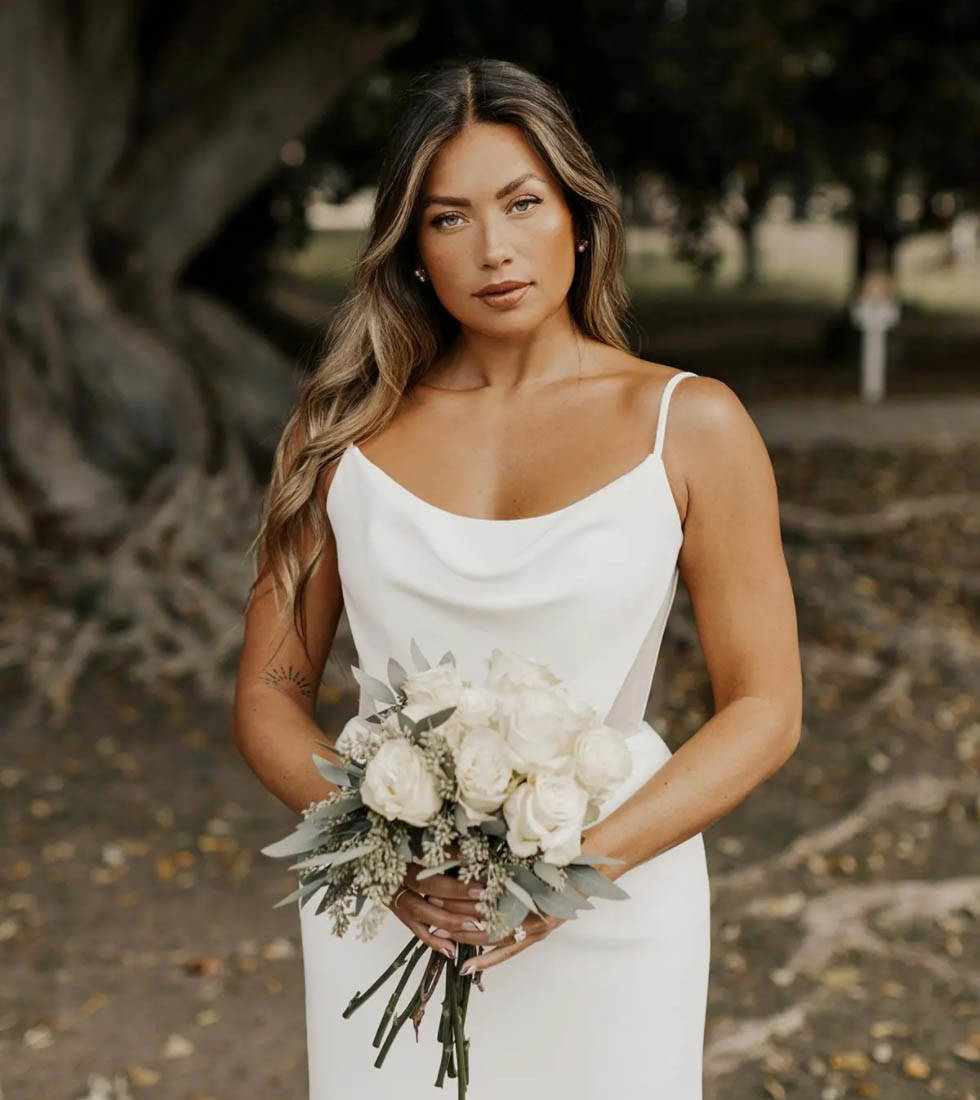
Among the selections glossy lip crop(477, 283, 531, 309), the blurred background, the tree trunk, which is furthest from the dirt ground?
glossy lip crop(477, 283, 531, 309)

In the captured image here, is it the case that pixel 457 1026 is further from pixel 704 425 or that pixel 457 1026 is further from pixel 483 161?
pixel 483 161

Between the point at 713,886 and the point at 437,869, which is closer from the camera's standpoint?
the point at 437,869

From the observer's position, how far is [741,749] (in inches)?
90.2

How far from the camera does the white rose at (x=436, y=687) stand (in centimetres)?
203

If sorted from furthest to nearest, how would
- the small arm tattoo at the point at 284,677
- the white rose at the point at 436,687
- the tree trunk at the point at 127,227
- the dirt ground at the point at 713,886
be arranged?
the tree trunk at the point at 127,227, the dirt ground at the point at 713,886, the small arm tattoo at the point at 284,677, the white rose at the point at 436,687

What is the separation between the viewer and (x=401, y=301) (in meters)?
2.59

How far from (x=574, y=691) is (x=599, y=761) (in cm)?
40

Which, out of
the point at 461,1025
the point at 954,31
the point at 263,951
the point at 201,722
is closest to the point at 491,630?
the point at 461,1025

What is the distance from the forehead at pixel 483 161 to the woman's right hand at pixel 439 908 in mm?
1019

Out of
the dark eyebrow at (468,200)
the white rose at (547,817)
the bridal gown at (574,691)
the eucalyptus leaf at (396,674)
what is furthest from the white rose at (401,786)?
the dark eyebrow at (468,200)

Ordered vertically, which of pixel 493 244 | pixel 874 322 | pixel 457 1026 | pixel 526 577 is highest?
pixel 493 244

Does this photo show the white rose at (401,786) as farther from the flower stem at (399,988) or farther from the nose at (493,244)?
the nose at (493,244)

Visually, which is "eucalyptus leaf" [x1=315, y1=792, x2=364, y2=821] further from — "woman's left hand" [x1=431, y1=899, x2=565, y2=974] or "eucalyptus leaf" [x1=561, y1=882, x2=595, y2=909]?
"eucalyptus leaf" [x1=561, y1=882, x2=595, y2=909]

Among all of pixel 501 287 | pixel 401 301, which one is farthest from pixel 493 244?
pixel 401 301
